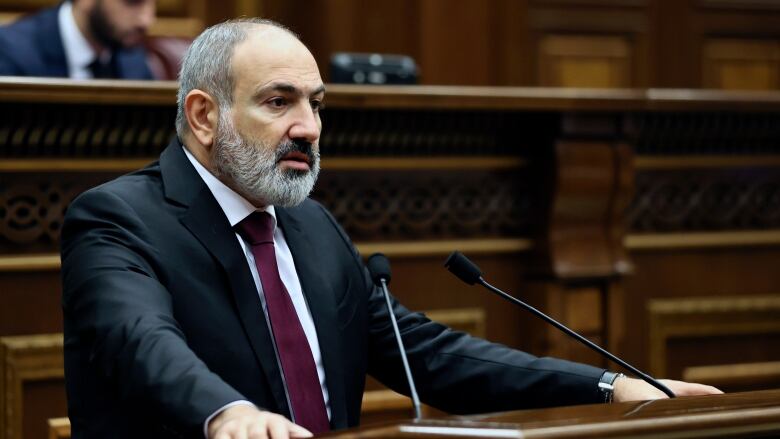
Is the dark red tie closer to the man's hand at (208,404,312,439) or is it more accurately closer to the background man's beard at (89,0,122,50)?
the man's hand at (208,404,312,439)

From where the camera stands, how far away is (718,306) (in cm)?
334

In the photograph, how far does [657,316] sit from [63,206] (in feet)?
5.32

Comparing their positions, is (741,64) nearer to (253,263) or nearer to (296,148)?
(296,148)

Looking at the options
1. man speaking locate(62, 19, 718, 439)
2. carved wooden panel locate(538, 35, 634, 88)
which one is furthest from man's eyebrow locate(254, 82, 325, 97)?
carved wooden panel locate(538, 35, 634, 88)

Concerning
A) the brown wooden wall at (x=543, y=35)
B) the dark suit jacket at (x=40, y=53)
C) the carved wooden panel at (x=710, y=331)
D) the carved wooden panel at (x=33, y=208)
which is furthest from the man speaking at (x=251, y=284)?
the brown wooden wall at (x=543, y=35)

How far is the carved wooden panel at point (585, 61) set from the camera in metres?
5.06

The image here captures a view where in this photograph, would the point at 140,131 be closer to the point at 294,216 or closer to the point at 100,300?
the point at 294,216

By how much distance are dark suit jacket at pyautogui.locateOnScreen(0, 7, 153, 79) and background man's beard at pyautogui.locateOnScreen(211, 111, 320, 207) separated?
162 centimetres

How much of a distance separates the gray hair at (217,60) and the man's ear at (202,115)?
0.5 inches

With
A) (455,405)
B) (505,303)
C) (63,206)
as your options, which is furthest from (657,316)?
(63,206)

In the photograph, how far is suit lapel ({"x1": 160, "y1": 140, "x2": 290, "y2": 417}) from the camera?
6.13 feet

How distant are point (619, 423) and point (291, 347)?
70 centimetres

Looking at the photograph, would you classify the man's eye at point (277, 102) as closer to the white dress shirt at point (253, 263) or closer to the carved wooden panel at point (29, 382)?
the white dress shirt at point (253, 263)

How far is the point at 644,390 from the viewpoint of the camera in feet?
6.28
